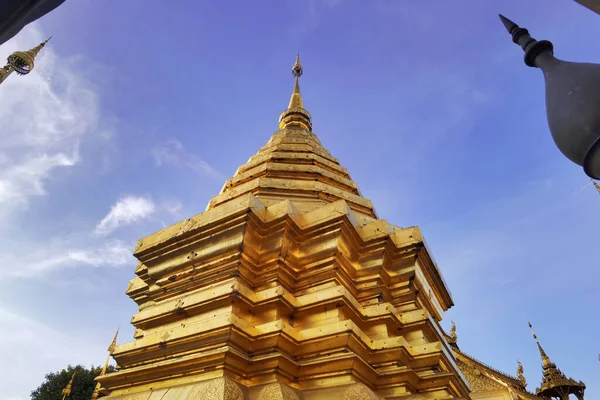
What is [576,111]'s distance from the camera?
152 cm

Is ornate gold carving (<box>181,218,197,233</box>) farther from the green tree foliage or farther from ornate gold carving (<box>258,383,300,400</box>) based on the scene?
the green tree foliage

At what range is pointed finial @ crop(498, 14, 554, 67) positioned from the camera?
195 cm

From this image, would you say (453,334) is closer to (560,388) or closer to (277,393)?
(560,388)

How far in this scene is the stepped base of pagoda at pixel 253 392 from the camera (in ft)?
10.8

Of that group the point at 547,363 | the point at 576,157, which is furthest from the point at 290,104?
the point at 547,363

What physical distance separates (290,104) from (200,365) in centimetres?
828

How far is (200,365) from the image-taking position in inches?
145

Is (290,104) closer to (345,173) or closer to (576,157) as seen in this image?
(345,173)

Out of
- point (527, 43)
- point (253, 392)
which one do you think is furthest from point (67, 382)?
point (527, 43)

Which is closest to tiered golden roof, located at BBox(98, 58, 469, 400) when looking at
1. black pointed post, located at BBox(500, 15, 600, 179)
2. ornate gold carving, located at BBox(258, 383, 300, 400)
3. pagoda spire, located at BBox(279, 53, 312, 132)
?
ornate gold carving, located at BBox(258, 383, 300, 400)

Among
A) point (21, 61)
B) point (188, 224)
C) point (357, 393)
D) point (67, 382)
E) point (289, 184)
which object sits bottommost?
point (357, 393)

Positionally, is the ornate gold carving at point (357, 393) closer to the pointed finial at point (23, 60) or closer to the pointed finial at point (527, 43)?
the pointed finial at point (527, 43)

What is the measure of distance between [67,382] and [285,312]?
24.1m

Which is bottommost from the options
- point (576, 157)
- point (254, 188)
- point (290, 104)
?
point (576, 157)
